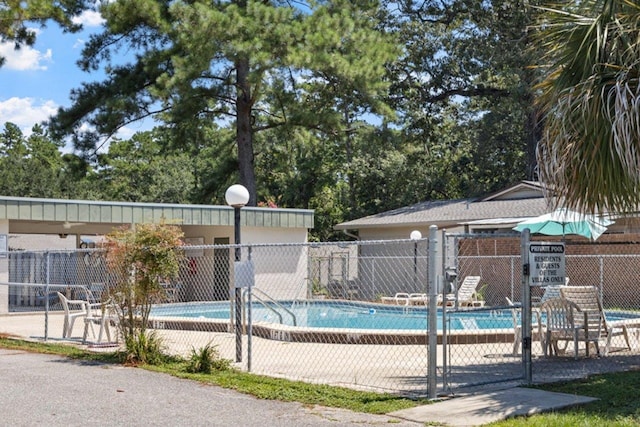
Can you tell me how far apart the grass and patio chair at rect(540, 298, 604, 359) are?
144 cm

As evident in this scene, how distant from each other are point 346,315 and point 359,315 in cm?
82

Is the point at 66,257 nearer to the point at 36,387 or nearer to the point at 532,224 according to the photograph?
the point at 532,224

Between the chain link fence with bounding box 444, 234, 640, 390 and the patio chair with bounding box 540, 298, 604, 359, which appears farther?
the patio chair with bounding box 540, 298, 604, 359

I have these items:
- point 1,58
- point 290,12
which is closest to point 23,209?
point 1,58

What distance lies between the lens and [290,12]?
25812 millimetres

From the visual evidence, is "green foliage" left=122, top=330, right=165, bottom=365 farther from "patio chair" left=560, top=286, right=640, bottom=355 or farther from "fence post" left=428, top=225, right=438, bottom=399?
"patio chair" left=560, top=286, right=640, bottom=355

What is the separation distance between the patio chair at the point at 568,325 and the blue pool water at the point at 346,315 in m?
5.05

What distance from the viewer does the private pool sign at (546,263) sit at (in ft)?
30.4

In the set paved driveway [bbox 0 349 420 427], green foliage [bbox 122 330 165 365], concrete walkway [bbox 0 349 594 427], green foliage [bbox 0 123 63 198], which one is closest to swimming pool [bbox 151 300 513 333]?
green foliage [bbox 122 330 165 365]

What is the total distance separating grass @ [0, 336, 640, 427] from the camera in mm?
7285

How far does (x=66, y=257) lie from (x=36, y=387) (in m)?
19.0

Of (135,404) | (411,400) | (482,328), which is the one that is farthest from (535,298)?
(135,404)

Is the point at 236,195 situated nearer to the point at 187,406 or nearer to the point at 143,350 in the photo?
the point at 143,350

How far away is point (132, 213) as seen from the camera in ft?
76.0
